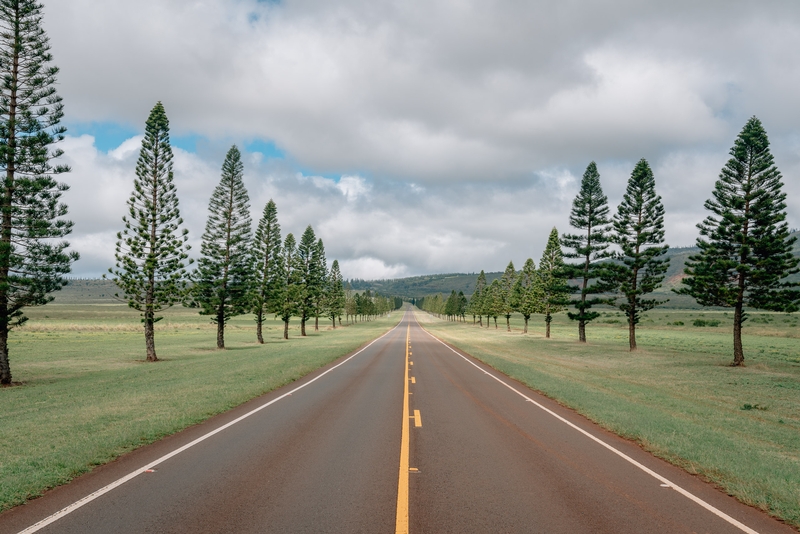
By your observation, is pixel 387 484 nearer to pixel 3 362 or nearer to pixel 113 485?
pixel 113 485

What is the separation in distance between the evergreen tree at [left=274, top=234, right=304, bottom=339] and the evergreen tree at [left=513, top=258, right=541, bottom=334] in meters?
34.2

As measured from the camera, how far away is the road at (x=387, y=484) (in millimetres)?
5449

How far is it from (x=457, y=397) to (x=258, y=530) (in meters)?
10.4

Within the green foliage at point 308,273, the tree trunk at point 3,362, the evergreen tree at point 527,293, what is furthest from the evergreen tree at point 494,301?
the tree trunk at point 3,362

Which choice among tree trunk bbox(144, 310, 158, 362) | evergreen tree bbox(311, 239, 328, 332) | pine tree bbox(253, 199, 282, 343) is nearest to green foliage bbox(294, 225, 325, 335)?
evergreen tree bbox(311, 239, 328, 332)

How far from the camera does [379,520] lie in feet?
17.8

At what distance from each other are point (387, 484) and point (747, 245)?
32.1 m

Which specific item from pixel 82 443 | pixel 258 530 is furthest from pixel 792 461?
pixel 82 443

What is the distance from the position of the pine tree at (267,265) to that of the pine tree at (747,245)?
132ft

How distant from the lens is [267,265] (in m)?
49.7

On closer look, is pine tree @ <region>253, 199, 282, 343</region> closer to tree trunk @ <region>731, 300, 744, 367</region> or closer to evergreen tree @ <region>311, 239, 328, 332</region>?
evergreen tree @ <region>311, 239, 328, 332</region>

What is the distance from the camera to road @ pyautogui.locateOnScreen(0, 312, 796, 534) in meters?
5.45

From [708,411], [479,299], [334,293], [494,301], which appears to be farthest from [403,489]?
[479,299]

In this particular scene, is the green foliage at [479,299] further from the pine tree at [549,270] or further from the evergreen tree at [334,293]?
the pine tree at [549,270]
